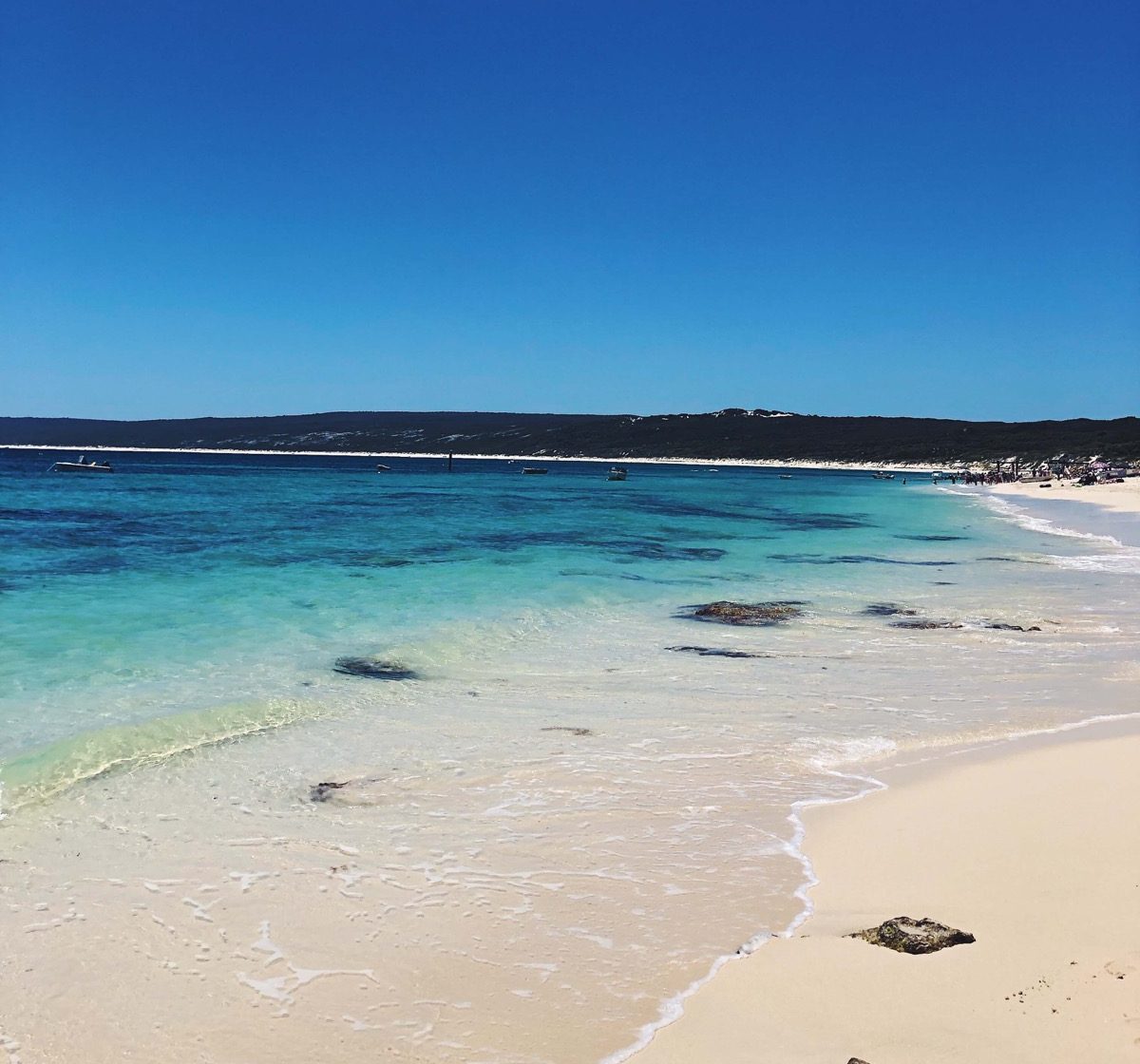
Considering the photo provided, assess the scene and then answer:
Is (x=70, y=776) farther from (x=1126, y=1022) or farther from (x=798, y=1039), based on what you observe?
(x=1126, y=1022)

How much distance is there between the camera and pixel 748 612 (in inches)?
585

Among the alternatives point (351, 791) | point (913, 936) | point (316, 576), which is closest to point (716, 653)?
point (351, 791)

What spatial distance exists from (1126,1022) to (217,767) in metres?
6.11

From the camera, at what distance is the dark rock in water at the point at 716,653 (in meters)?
11.6

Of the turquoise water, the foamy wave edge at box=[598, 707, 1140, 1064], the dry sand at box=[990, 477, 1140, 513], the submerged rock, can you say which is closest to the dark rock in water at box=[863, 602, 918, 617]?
the turquoise water

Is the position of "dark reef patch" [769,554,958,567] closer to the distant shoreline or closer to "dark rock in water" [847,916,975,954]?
"dark rock in water" [847,916,975,954]

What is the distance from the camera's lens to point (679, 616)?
14.7 metres

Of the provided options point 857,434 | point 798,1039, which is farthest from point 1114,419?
point 798,1039

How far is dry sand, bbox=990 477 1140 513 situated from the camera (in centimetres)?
4530

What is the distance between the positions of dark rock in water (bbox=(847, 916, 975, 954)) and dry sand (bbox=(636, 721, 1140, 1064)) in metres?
0.05

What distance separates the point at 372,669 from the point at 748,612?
669 centimetres

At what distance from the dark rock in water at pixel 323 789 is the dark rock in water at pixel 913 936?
3.77 meters

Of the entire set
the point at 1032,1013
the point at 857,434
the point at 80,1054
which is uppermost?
the point at 857,434

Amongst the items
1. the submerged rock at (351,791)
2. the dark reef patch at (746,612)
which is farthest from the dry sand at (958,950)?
the dark reef patch at (746,612)
